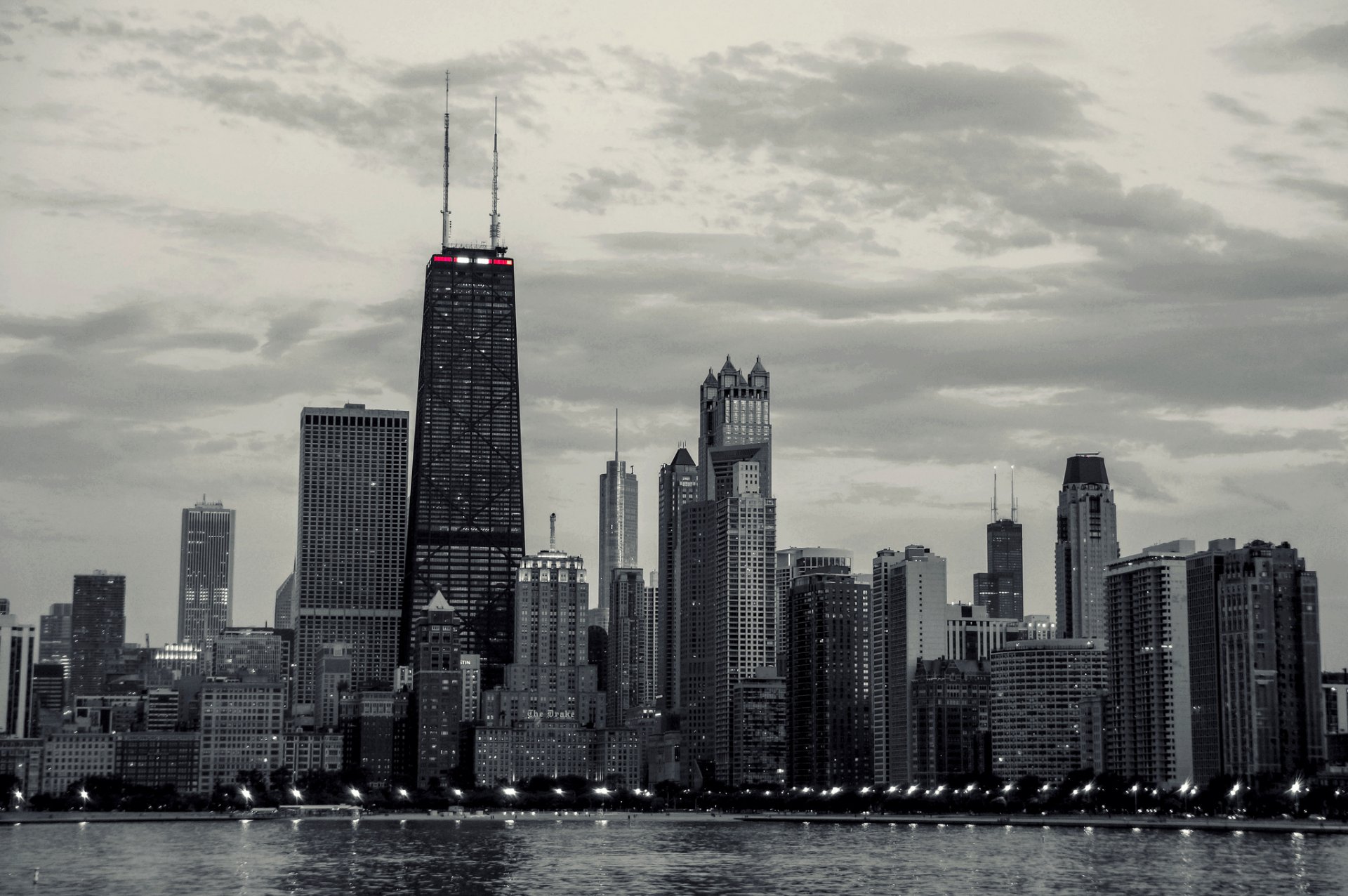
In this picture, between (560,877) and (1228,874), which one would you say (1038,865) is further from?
(560,877)

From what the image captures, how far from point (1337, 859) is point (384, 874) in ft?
310

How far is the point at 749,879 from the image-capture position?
568 ft

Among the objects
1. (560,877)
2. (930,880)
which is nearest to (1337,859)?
(930,880)

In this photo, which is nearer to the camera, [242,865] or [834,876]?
[834,876]

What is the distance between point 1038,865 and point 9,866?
325 feet

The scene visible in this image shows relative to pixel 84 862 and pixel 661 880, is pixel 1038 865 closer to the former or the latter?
pixel 661 880

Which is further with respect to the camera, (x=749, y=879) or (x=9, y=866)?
(x=9, y=866)

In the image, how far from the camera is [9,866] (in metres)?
191

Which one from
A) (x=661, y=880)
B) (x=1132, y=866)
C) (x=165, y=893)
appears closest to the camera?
(x=165, y=893)

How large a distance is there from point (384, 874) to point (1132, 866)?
7115 cm

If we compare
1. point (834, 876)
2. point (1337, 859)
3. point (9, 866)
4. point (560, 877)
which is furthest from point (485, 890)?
point (1337, 859)

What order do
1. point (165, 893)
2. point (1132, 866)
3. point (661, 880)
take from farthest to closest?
point (1132, 866)
point (661, 880)
point (165, 893)

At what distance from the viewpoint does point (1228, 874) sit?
179 m

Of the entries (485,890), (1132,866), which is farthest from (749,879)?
(1132,866)
